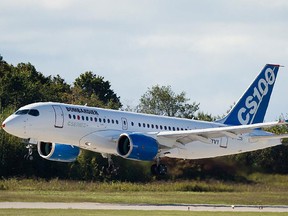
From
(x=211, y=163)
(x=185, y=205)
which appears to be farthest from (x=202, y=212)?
(x=211, y=163)

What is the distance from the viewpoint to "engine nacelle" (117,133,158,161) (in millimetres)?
56344

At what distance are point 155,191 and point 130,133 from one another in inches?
405

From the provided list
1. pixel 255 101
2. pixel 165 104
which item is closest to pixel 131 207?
pixel 255 101

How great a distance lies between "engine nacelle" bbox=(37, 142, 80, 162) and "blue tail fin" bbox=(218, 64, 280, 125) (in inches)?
408

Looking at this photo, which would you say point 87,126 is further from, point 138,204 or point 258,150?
point 258,150

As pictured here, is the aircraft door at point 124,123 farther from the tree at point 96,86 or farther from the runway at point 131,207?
the tree at point 96,86

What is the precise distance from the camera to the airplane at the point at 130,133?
5550 centimetres

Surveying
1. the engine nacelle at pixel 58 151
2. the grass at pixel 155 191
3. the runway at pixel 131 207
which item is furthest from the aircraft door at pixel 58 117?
the runway at pixel 131 207

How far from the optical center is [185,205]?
174ft

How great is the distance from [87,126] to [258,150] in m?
13.2

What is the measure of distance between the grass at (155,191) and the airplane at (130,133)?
7.20 feet

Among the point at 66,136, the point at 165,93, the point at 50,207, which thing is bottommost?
the point at 50,207

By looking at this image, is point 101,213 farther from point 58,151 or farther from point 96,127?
point 58,151

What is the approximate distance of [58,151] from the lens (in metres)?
59.7
